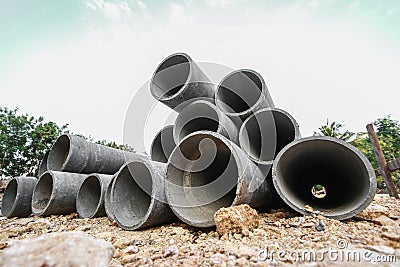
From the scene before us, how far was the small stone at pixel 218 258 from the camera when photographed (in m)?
1.51

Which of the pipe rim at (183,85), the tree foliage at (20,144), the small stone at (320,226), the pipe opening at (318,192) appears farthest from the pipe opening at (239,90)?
the tree foliage at (20,144)

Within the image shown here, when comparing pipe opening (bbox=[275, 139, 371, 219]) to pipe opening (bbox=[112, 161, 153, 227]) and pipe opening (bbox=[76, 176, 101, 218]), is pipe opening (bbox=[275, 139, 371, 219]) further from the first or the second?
pipe opening (bbox=[76, 176, 101, 218])

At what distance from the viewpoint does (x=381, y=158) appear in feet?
12.1

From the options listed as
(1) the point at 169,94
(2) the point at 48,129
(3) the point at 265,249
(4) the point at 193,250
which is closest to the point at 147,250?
(4) the point at 193,250

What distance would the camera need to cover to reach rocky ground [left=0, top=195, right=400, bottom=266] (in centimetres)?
147

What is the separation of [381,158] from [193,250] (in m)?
3.58

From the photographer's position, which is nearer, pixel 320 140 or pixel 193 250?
pixel 193 250

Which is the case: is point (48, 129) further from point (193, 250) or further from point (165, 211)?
point (193, 250)

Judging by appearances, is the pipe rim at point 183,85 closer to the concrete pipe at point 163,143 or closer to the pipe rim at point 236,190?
the concrete pipe at point 163,143

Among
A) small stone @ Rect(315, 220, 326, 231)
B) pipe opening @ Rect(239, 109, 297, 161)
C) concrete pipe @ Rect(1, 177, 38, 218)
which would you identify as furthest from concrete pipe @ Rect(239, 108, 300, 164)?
concrete pipe @ Rect(1, 177, 38, 218)

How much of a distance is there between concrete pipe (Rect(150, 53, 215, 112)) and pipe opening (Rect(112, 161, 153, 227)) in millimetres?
1331

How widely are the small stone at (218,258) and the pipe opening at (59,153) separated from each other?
453 cm
